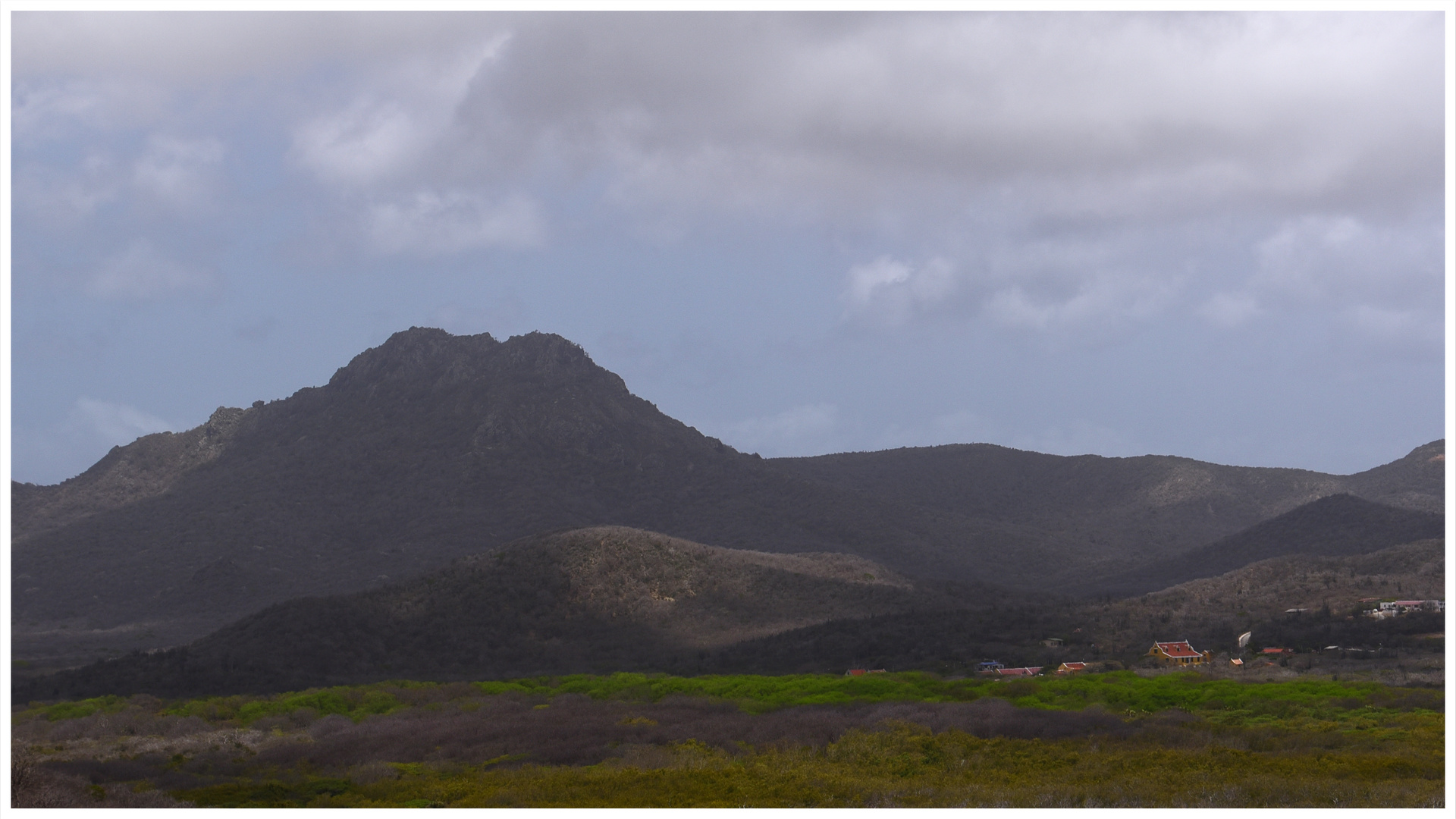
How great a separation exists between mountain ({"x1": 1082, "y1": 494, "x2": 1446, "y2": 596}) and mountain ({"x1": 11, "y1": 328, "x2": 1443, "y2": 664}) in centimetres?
763

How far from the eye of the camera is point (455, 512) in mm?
163125

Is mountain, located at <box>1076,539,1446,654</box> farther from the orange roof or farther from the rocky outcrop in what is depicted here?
the rocky outcrop

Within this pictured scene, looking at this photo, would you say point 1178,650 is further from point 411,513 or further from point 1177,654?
point 411,513

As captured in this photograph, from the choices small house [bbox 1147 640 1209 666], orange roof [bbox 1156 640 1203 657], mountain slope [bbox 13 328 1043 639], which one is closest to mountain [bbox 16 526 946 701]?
mountain slope [bbox 13 328 1043 639]

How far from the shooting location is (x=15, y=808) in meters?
18.9

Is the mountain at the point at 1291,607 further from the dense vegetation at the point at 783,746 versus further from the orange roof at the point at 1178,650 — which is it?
the dense vegetation at the point at 783,746

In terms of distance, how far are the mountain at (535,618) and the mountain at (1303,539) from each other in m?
34.2

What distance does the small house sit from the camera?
62.3 metres

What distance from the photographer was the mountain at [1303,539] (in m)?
125

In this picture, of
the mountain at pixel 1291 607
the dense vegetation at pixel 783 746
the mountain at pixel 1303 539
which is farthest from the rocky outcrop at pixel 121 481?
the mountain at pixel 1291 607

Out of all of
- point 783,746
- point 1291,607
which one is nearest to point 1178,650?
point 1291,607

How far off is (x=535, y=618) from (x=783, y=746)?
66.3 meters
